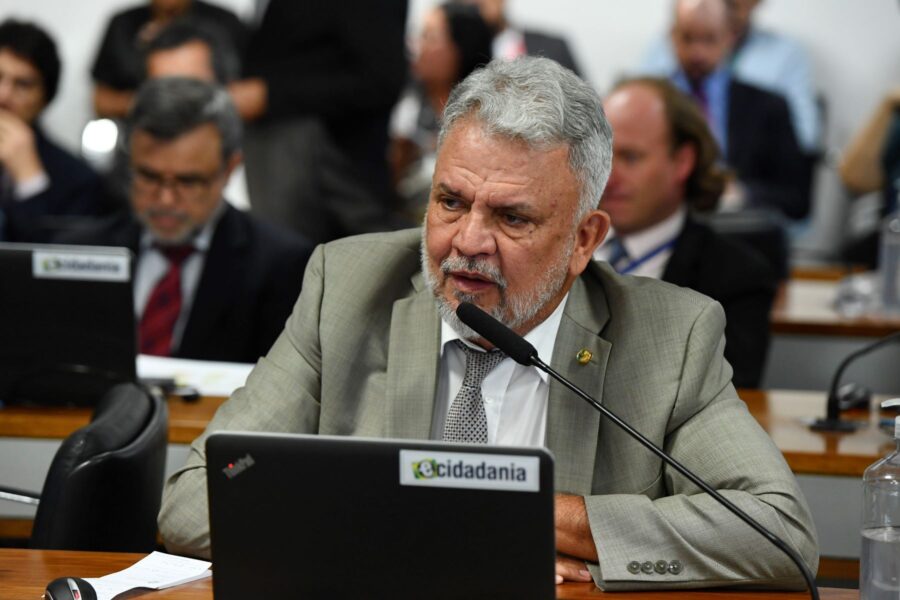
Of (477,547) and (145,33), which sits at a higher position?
(145,33)

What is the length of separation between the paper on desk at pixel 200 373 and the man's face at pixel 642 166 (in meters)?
1.17

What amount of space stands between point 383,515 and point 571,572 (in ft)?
1.37

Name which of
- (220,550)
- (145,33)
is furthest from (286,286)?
(145,33)

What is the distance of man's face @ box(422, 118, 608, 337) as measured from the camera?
1.92 m

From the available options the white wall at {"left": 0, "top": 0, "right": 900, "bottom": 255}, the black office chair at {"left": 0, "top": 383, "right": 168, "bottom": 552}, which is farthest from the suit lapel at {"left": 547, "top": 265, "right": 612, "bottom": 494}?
the white wall at {"left": 0, "top": 0, "right": 900, "bottom": 255}

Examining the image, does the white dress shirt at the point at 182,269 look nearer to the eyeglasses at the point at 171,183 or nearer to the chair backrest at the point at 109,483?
the eyeglasses at the point at 171,183

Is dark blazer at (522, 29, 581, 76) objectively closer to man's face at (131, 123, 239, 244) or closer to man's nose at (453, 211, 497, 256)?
man's face at (131, 123, 239, 244)

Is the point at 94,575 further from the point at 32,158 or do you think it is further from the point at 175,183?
the point at 32,158

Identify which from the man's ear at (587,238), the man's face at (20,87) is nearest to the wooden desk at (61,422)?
the man's ear at (587,238)

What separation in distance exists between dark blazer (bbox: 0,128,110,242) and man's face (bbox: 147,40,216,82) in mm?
457

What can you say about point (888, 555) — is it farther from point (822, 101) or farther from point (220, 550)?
point (822, 101)

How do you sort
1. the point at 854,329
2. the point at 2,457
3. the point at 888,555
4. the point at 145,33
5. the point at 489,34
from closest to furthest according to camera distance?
the point at 888,555 → the point at 2,457 → the point at 854,329 → the point at 489,34 → the point at 145,33

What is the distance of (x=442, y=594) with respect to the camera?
145cm

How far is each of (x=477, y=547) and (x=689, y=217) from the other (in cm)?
245
